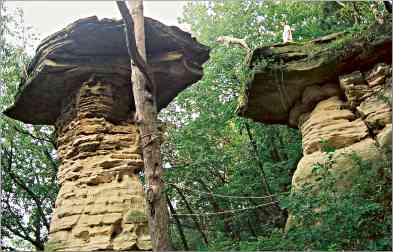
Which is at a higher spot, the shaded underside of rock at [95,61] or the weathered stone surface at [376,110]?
the shaded underside of rock at [95,61]

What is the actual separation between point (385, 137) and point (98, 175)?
13.8 feet

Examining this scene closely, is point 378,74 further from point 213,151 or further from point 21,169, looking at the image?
point 21,169

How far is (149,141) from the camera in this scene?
4.52 meters

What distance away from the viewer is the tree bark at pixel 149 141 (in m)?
4.13

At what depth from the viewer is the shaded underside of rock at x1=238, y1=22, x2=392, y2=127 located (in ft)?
22.8

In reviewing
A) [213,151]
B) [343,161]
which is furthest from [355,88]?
[213,151]

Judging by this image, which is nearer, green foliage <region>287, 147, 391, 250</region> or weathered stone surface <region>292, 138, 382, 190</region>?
green foliage <region>287, 147, 391, 250</region>

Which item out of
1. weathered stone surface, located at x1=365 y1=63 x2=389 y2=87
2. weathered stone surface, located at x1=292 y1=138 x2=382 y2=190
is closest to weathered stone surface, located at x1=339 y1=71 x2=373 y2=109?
weathered stone surface, located at x1=365 y1=63 x2=389 y2=87

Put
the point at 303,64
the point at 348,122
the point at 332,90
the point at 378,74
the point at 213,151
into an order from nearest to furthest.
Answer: the point at 378,74, the point at 348,122, the point at 303,64, the point at 332,90, the point at 213,151

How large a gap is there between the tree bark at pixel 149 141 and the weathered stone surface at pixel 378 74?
3836 mm

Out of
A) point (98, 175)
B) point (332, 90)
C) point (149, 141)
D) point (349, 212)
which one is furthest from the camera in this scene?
point (332, 90)

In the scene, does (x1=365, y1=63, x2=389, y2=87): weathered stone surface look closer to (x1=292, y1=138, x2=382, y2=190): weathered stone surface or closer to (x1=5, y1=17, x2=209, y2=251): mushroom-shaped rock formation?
(x1=292, y1=138, x2=382, y2=190): weathered stone surface

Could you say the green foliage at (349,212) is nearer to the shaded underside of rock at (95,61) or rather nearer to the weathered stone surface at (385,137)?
the weathered stone surface at (385,137)

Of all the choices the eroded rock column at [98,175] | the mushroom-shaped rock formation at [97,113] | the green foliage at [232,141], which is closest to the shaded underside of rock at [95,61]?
the mushroom-shaped rock formation at [97,113]
